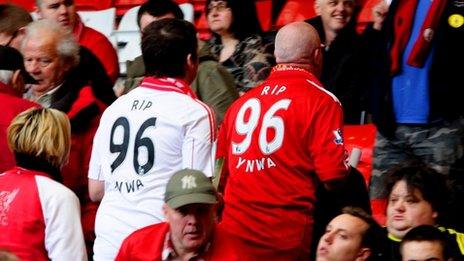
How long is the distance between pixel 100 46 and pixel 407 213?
3.26 meters

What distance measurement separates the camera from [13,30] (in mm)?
9242

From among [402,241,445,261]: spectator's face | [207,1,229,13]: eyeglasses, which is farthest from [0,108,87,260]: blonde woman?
[207,1,229,13]: eyeglasses

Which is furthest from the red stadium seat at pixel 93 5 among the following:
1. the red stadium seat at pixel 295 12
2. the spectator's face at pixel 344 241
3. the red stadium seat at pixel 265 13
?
the spectator's face at pixel 344 241

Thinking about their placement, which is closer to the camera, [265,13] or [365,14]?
[365,14]

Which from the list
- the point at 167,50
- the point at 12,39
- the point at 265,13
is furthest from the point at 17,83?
the point at 265,13

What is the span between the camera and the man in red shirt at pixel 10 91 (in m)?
8.15

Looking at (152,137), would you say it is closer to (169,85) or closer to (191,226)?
(169,85)

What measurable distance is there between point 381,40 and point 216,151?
1.85 m

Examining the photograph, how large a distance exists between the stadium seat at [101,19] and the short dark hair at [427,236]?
5.42 m

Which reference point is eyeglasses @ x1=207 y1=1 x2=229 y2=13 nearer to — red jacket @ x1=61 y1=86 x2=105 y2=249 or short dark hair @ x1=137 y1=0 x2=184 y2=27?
short dark hair @ x1=137 y1=0 x2=184 y2=27

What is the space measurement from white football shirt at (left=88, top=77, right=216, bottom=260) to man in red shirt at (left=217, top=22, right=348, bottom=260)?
39 cm

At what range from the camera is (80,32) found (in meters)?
10.4

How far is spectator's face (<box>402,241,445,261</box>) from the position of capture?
23.2 ft

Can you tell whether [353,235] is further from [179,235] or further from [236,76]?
[236,76]
